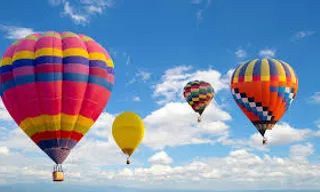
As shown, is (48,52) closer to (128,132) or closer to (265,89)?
(128,132)

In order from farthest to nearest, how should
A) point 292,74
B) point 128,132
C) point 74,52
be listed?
point 128,132 → point 292,74 → point 74,52

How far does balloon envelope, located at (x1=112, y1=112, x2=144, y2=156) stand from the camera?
4409 cm

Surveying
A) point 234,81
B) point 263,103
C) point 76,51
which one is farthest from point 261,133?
point 76,51

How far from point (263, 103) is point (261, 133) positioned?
299 centimetres

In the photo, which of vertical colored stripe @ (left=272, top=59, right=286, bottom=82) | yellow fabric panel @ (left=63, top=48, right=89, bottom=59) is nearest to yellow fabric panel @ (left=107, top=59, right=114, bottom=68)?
yellow fabric panel @ (left=63, top=48, right=89, bottom=59)

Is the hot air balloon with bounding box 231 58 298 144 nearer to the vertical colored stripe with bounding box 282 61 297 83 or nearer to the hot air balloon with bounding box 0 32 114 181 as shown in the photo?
the vertical colored stripe with bounding box 282 61 297 83

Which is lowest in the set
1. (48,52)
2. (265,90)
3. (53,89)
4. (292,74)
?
(53,89)

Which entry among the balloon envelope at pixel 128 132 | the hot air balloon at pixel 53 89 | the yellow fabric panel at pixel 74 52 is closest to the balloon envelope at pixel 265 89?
the balloon envelope at pixel 128 132

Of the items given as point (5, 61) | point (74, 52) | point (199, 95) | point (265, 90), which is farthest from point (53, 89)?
point (199, 95)

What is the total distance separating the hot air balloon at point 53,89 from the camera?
96.8ft

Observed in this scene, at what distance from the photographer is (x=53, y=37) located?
3119cm

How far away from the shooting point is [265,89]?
127ft

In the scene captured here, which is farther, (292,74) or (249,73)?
(292,74)

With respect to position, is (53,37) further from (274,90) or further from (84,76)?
(274,90)
